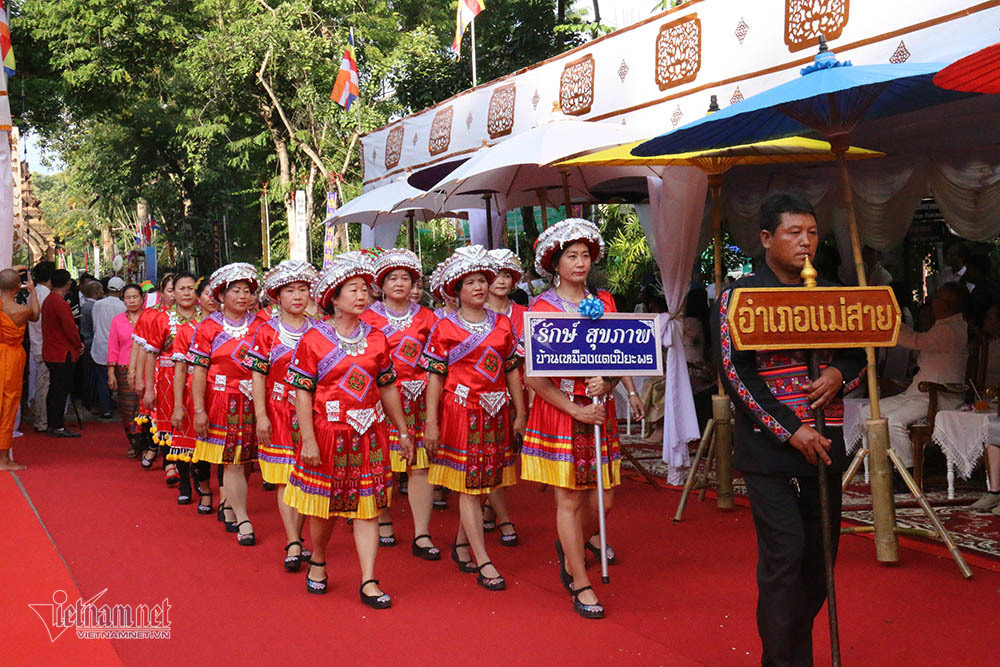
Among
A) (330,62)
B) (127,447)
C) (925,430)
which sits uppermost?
(330,62)

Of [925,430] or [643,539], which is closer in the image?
[643,539]

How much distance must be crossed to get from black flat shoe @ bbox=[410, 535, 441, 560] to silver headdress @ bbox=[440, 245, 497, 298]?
1600mm

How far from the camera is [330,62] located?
81.5ft

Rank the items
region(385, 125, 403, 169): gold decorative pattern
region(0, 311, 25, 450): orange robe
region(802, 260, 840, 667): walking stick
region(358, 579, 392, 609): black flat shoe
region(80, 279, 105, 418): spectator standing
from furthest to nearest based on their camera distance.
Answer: region(80, 279, 105, 418): spectator standing, region(385, 125, 403, 169): gold decorative pattern, region(0, 311, 25, 450): orange robe, region(358, 579, 392, 609): black flat shoe, region(802, 260, 840, 667): walking stick

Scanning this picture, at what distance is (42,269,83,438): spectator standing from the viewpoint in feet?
38.2

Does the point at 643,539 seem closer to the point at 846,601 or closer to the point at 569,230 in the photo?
the point at 846,601

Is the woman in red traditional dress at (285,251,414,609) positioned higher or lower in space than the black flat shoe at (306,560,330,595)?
higher

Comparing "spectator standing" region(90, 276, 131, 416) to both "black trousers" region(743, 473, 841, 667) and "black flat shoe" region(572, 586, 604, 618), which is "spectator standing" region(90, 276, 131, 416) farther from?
"black trousers" region(743, 473, 841, 667)

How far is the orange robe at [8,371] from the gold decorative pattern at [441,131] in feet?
16.3

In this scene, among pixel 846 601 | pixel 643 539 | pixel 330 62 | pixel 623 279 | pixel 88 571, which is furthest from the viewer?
pixel 330 62

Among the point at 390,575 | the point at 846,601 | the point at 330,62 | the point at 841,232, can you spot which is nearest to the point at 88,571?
the point at 390,575

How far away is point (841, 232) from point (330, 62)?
1824 cm

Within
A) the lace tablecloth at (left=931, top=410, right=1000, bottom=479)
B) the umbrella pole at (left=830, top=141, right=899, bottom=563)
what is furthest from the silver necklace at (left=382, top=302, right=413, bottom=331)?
the lace tablecloth at (left=931, top=410, right=1000, bottom=479)

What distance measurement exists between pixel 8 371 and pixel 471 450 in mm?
6046
